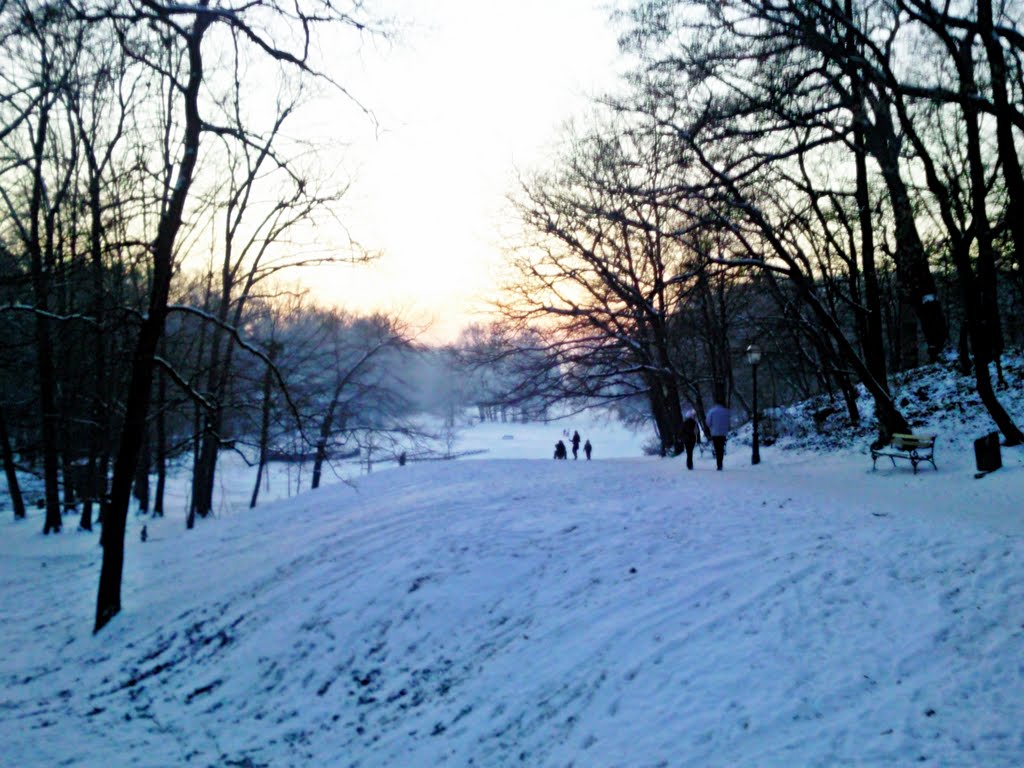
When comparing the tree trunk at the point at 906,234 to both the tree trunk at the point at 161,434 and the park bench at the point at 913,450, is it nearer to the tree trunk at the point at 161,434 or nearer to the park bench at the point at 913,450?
the park bench at the point at 913,450

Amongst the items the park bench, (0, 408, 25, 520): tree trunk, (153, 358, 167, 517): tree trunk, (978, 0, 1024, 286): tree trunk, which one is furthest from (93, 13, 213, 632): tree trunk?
the park bench

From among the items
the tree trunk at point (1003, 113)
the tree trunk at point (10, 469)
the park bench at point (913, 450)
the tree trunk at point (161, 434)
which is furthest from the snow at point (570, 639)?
the tree trunk at point (10, 469)

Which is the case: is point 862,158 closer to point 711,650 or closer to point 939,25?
point 939,25

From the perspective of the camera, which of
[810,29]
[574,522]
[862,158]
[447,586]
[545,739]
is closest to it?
[545,739]

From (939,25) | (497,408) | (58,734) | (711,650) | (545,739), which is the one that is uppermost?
(939,25)

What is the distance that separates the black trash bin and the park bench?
120 centimetres

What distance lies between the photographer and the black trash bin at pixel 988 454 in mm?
10531

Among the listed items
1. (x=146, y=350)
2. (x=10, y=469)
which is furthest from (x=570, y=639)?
(x=10, y=469)

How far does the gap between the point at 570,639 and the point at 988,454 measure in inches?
347

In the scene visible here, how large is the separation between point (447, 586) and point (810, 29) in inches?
426

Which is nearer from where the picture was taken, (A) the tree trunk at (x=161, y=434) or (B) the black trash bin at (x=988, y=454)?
(B) the black trash bin at (x=988, y=454)

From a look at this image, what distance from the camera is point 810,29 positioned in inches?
431

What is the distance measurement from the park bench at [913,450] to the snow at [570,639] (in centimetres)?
102

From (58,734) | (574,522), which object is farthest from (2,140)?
(574,522)
